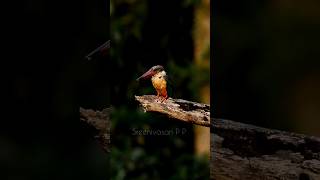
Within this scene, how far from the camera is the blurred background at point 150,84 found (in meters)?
2.25

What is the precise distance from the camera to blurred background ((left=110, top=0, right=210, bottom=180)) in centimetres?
225

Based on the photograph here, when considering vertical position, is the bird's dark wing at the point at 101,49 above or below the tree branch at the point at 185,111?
above

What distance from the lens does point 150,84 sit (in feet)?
7.20

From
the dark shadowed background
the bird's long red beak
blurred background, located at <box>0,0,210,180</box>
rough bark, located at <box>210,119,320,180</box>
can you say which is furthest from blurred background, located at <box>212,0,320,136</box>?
the dark shadowed background

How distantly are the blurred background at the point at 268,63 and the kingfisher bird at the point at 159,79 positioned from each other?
21 cm

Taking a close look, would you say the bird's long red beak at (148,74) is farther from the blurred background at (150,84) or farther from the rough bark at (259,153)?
the rough bark at (259,153)

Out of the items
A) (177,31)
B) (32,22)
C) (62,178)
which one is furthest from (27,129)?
(177,31)

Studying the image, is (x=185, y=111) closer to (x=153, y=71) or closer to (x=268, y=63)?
(x=153, y=71)

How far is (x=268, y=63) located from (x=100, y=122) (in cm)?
72

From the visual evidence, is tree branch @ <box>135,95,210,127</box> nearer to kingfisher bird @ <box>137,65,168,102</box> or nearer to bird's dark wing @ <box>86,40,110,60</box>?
kingfisher bird @ <box>137,65,168,102</box>

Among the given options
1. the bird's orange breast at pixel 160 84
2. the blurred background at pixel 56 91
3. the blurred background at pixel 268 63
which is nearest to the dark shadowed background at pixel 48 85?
the blurred background at pixel 56 91

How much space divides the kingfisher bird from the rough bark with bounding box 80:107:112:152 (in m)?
0.25

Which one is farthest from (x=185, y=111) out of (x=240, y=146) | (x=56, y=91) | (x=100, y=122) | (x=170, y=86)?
(x=56, y=91)

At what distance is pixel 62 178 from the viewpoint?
1923 mm
